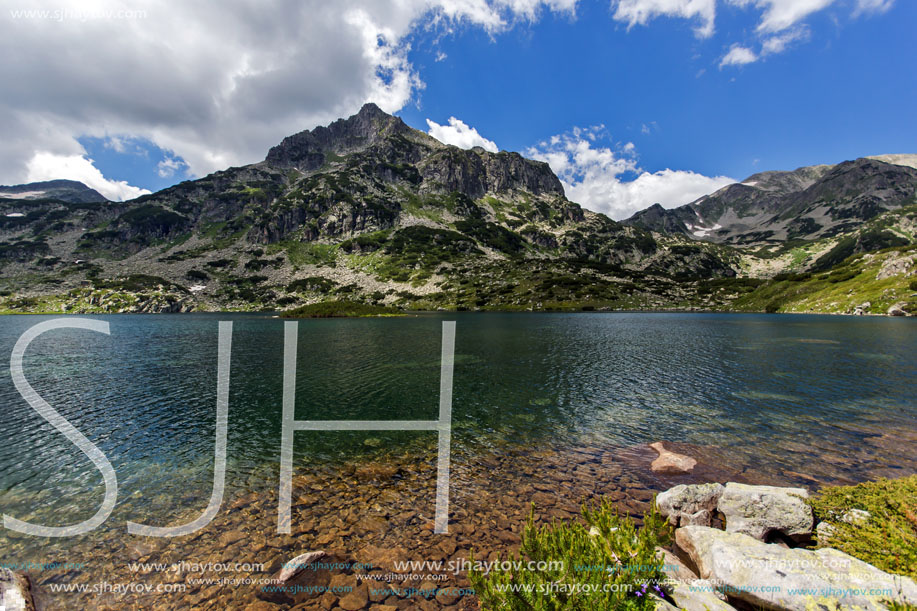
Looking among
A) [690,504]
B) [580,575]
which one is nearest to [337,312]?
[690,504]

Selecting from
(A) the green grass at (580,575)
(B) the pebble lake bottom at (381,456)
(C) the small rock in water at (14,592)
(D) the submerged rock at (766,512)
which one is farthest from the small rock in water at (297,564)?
(D) the submerged rock at (766,512)

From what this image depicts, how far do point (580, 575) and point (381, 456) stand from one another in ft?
52.1

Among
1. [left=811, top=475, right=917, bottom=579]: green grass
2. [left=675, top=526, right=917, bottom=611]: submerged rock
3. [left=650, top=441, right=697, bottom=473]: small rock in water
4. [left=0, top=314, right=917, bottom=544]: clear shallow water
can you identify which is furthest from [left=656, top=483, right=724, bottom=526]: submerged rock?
[left=0, top=314, right=917, bottom=544]: clear shallow water

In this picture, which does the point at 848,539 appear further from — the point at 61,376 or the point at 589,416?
the point at 61,376

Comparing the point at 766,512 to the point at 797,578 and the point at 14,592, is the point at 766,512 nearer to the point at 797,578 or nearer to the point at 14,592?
the point at 797,578

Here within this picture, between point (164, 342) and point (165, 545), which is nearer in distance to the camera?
point (165, 545)

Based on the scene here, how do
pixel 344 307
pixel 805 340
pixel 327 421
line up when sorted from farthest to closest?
pixel 344 307 < pixel 805 340 < pixel 327 421

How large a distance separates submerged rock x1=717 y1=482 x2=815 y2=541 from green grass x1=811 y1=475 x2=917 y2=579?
66cm

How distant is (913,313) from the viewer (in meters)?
122

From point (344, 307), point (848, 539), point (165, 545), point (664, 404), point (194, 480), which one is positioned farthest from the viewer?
point (344, 307)

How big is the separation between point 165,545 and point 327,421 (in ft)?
44.7

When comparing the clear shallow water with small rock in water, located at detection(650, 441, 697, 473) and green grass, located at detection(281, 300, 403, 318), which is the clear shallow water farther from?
green grass, located at detection(281, 300, 403, 318)

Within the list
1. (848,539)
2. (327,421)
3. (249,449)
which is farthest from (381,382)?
(848,539)

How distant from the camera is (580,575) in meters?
6.59
